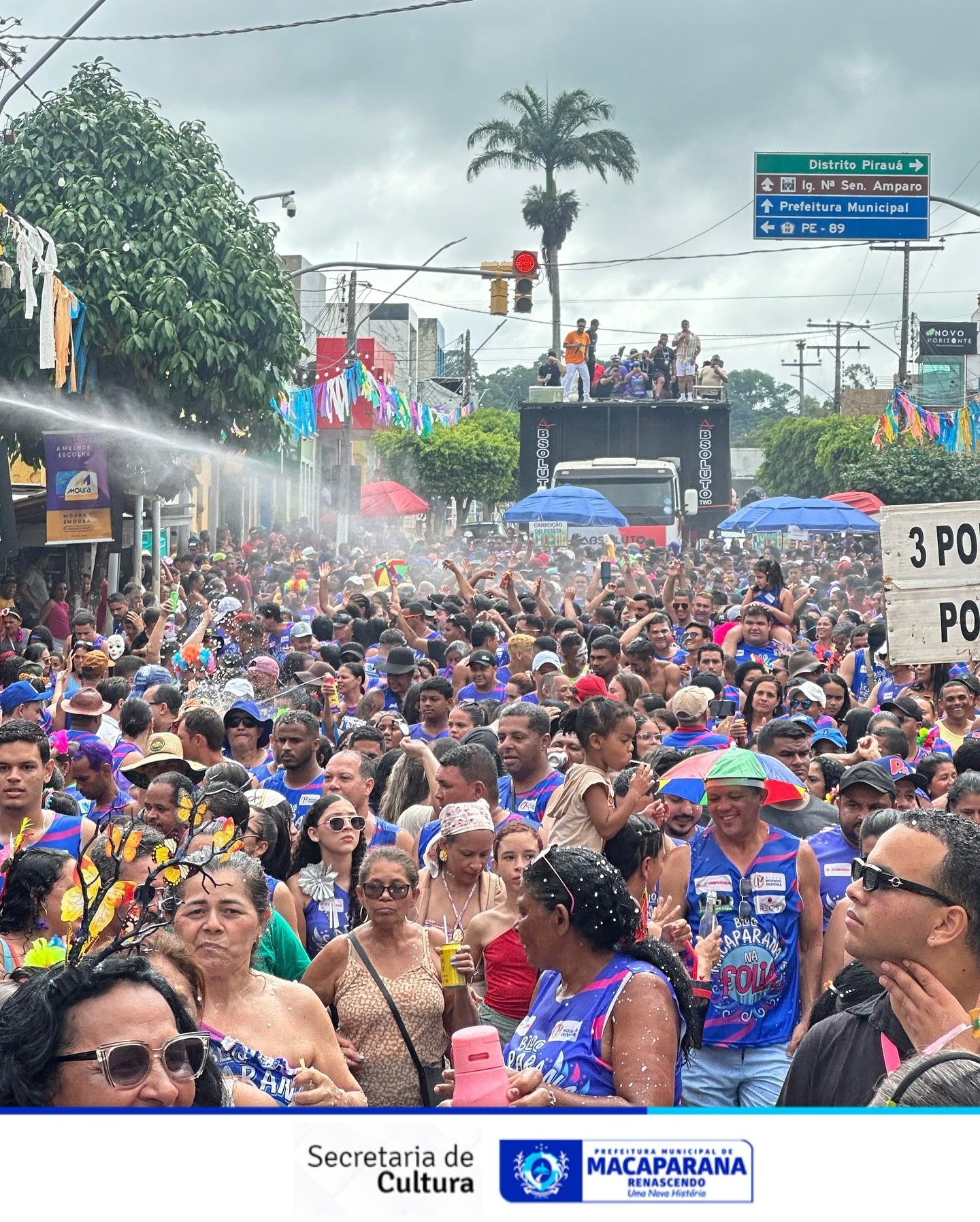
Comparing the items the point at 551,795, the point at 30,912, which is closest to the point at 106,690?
the point at 551,795

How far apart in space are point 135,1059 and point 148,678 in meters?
7.97

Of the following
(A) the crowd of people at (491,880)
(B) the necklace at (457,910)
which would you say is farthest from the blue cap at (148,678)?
(B) the necklace at (457,910)

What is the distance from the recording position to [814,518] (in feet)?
72.7

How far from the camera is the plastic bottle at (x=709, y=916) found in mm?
5602

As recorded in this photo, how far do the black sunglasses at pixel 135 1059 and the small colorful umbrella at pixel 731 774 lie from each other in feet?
9.56

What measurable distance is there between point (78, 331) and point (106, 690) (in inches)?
365

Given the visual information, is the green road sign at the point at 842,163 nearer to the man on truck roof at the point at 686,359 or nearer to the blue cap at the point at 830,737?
the blue cap at the point at 830,737

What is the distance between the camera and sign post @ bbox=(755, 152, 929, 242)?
57.6ft

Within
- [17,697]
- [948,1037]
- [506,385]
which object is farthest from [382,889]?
[506,385]

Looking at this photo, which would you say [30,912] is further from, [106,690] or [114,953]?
[106,690]

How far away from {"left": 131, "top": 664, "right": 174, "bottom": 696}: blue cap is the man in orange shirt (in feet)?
72.6

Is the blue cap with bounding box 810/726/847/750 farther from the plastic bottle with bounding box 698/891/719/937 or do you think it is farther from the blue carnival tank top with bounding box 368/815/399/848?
the plastic bottle with bounding box 698/891/719/937

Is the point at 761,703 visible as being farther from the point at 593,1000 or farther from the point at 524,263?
the point at 524,263
